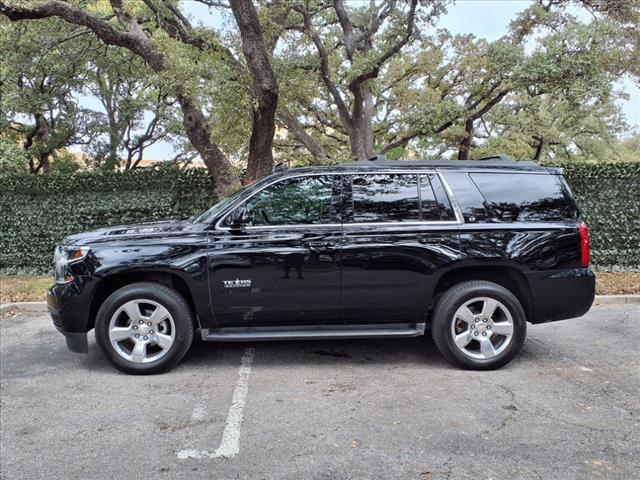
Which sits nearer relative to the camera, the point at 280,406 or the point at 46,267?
the point at 280,406

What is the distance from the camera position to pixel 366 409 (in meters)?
3.71

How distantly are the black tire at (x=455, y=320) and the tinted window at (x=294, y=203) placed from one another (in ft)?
4.42

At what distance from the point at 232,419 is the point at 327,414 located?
70cm

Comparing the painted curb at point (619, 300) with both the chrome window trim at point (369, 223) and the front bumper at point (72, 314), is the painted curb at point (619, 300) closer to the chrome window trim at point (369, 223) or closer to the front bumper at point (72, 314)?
the chrome window trim at point (369, 223)

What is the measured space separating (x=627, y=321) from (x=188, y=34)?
10.0 metres

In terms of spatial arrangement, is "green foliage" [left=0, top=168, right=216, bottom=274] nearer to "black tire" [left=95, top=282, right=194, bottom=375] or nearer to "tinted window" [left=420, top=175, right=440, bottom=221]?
"black tire" [left=95, top=282, right=194, bottom=375]

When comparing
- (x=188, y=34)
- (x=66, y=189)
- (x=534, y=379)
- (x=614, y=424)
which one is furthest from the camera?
(x=188, y=34)

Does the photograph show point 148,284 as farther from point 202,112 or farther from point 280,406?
point 202,112

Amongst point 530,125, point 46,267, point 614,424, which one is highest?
point 530,125

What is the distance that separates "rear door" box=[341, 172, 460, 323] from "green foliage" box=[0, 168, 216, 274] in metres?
5.61

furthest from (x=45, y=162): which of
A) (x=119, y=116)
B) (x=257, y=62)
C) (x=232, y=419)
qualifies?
(x=232, y=419)

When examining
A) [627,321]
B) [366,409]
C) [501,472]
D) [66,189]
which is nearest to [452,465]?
[501,472]

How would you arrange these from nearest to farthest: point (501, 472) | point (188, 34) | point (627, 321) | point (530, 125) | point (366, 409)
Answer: point (501, 472) < point (366, 409) < point (627, 321) < point (188, 34) < point (530, 125)

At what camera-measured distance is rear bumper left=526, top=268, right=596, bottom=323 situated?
4488 millimetres
